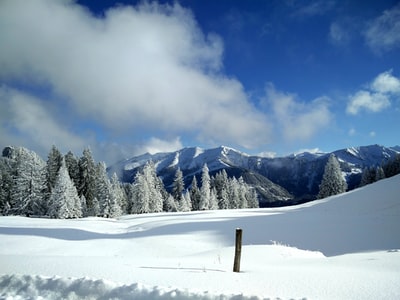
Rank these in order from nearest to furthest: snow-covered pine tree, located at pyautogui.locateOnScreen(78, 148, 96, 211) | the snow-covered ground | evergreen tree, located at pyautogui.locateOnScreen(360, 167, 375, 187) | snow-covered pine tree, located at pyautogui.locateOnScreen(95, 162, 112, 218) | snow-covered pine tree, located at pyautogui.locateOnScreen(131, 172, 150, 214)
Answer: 1. the snow-covered ground
2. snow-covered pine tree, located at pyautogui.locateOnScreen(95, 162, 112, 218)
3. snow-covered pine tree, located at pyautogui.locateOnScreen(78, 148, 96, 211)
4. snow-covered pine tree, located at pyautogui.locateOnScreen(131, 172, 150, 214)
5. evergreen tree, located at pyautogui.locateOnScreen(360, 167, 375, 187)

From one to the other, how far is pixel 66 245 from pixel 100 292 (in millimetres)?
12672

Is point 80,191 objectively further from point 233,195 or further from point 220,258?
point 220,258

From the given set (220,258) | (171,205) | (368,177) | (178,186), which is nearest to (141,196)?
(171,205)

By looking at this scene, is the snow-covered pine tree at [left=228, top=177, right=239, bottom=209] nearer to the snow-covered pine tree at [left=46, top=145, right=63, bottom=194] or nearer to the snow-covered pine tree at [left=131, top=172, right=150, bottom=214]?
the snow-covered pine tree at [left=131, top=172, right=150, bottom=214]

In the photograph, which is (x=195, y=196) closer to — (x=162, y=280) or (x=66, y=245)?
(x=66, y=245)

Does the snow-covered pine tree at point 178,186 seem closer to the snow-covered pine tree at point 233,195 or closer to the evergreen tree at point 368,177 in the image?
the snow-covered pine tree at point 233,195

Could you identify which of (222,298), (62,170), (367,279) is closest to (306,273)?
(367,279)

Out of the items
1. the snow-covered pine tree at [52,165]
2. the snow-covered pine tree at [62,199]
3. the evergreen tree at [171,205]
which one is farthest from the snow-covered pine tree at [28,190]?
the evergreen tree at [171,205]

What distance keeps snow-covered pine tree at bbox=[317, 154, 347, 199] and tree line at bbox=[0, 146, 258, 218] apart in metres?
20.9

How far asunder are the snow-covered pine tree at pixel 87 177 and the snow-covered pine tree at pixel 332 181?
46.9 metres

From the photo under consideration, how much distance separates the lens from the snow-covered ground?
6.05m

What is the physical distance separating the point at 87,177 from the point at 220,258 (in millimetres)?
46774

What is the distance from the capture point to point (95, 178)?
180 ft

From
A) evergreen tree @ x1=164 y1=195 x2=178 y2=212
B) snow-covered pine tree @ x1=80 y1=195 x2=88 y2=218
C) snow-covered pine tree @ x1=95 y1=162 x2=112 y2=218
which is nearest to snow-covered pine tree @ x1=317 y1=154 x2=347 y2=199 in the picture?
evergreen tree @ x1=164 y1=195 x2=178 y2=212
